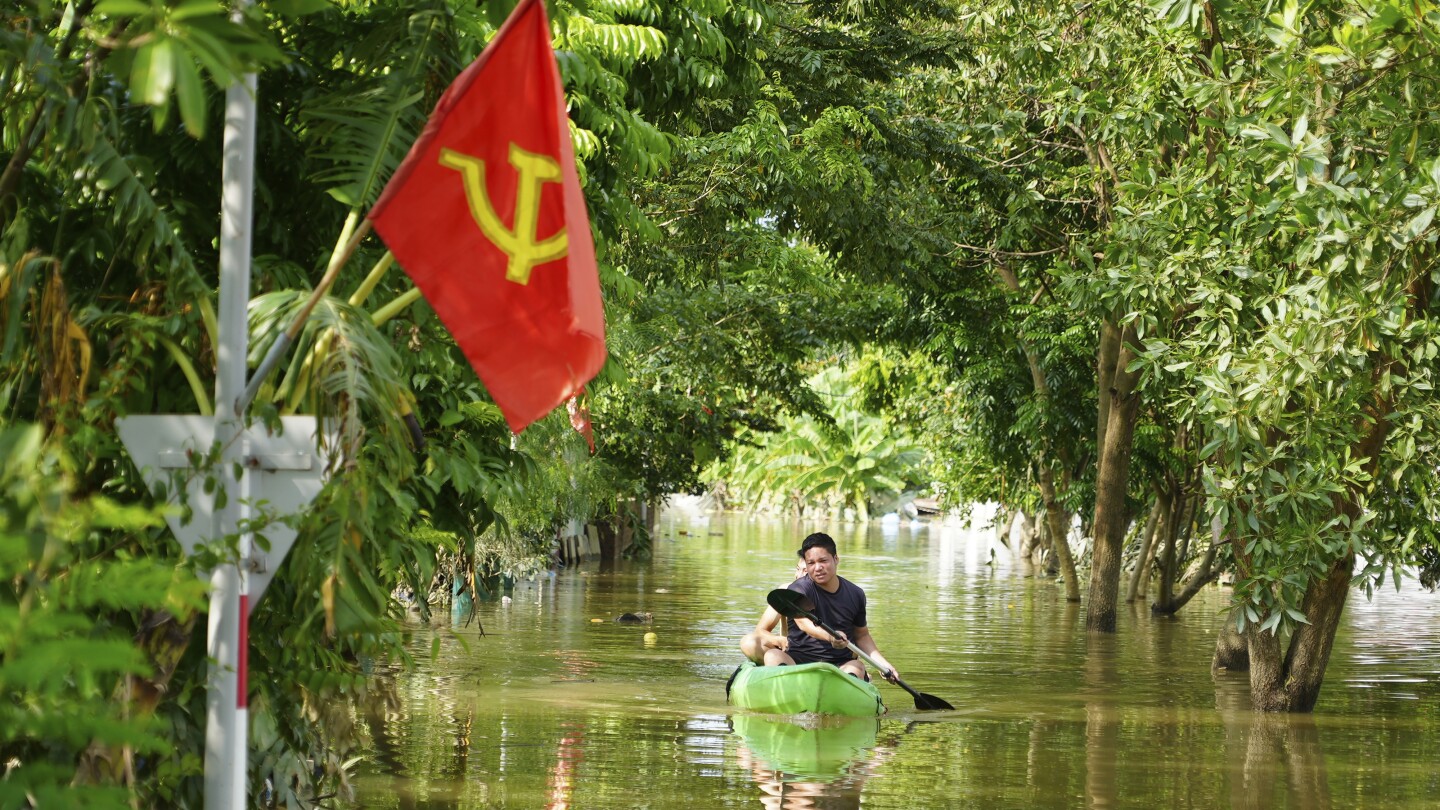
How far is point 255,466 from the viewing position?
5270 mm

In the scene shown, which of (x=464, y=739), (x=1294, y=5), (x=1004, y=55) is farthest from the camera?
(x=1004, y=55)

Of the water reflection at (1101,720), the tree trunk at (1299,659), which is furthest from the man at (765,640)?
the tree trunk at (1299,659)

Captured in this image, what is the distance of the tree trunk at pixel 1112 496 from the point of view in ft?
74.8

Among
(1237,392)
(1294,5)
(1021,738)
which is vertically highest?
(1294,5)

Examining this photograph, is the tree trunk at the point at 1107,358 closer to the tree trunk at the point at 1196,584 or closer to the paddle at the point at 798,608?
the tree trunk at the point at 1196,584

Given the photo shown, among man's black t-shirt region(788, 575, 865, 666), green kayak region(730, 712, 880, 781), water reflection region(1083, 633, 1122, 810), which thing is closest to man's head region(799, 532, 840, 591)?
man's black t-shirt region(788, 575, 865, 666)

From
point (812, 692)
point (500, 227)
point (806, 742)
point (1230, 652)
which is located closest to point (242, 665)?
point (500, 227)

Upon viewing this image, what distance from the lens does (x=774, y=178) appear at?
16594mm

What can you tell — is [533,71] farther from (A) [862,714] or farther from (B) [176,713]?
(A) [862,714]

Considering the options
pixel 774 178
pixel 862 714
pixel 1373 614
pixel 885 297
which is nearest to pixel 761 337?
pixel 885 297

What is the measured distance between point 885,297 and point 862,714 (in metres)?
16.3

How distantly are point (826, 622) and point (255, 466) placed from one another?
9.46 m

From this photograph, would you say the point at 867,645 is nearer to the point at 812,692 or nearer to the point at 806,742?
the point at 812,692

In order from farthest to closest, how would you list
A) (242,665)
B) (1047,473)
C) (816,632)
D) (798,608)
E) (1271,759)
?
→ (1047,473)
(798,608)
(816,632)
(1271,759)
(242,665)
